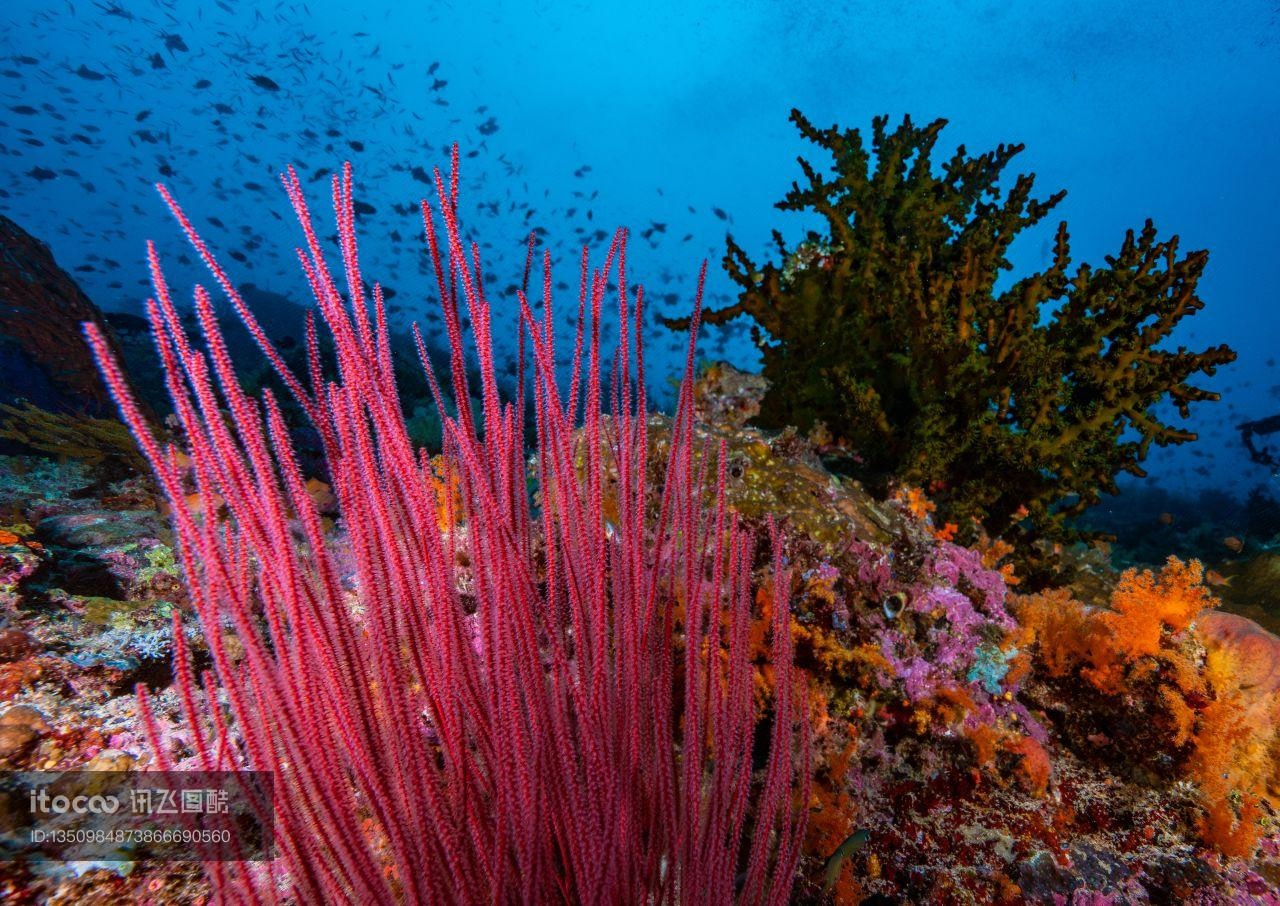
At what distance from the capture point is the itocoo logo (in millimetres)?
1743

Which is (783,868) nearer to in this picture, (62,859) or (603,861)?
(603,861)

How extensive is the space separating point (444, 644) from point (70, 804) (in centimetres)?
164

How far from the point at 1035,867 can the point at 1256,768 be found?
1.36 m

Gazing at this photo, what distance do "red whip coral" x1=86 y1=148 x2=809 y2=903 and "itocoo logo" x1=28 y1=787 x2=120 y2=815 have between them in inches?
28.7

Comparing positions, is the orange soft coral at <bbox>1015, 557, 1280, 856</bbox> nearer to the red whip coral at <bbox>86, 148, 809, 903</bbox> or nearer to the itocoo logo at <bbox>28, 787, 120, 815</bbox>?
the red whip coral at <bbox>86, 148, 809, 903</bbox>

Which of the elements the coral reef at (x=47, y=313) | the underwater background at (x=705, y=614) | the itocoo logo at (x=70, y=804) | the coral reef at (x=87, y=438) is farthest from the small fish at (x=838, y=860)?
the coral reef at (x=47, y=313)

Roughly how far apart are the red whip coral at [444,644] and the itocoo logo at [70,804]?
2.40 ft

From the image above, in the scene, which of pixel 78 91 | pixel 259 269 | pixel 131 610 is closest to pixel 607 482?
pixel 131 610

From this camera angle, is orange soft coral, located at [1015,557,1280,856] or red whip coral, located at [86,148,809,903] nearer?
red whip coral, located at [86,148,809,903]

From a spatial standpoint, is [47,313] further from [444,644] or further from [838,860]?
[838,860]

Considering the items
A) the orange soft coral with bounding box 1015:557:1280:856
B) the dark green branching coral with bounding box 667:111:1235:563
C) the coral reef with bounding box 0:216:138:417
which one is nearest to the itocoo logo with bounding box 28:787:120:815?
the orange soft coral with bounding box 1015:557:1280:856

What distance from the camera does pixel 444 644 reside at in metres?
1.32

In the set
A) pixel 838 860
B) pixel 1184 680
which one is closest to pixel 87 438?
pixel 838 860

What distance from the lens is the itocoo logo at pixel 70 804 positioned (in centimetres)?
174
